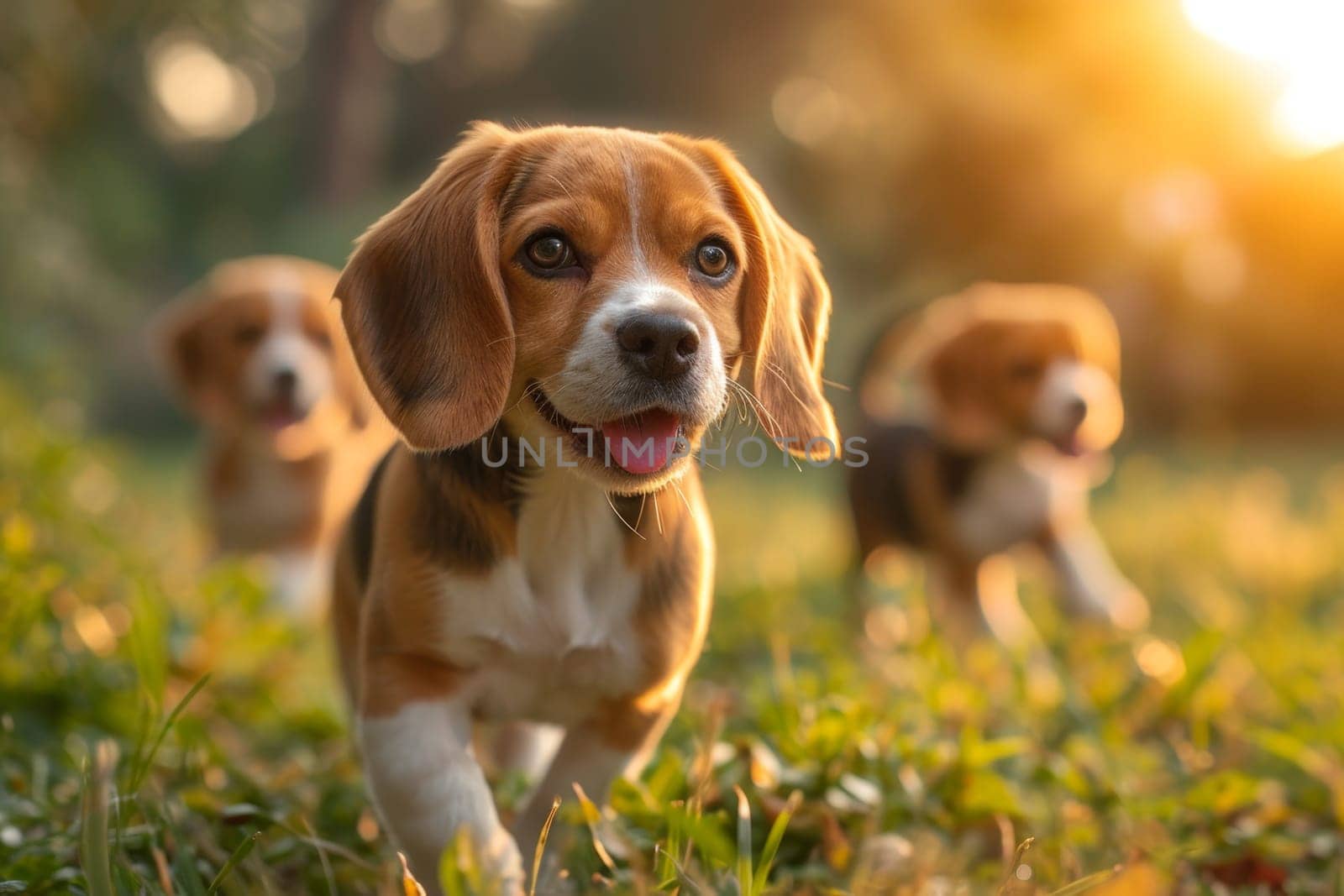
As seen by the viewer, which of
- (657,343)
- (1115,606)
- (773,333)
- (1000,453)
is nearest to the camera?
(657,343)

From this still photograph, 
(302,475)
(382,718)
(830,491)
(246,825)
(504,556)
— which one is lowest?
(830,491)

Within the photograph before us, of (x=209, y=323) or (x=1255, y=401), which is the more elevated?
(x=209, y=323)

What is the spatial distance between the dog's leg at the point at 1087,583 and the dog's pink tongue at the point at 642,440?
3.47 metres

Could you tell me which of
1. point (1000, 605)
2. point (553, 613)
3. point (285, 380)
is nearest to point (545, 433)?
point (553, 613)

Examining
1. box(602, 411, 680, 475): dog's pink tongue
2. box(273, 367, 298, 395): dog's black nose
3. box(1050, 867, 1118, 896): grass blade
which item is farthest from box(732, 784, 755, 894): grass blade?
box(273, 367, 298, 395): dog's black nose

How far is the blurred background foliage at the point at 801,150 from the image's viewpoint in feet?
32.0

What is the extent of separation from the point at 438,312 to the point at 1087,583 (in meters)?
3.79

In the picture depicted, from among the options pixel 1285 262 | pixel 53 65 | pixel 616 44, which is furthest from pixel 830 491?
pixel 616 44

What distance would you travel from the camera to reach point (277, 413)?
5.47 metres

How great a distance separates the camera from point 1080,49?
1458 cm

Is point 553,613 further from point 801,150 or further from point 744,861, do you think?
point 801,150

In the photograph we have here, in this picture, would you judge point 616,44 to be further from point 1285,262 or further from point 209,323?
point 209,323

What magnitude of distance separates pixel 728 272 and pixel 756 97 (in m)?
16.1

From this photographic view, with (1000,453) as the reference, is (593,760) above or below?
above
